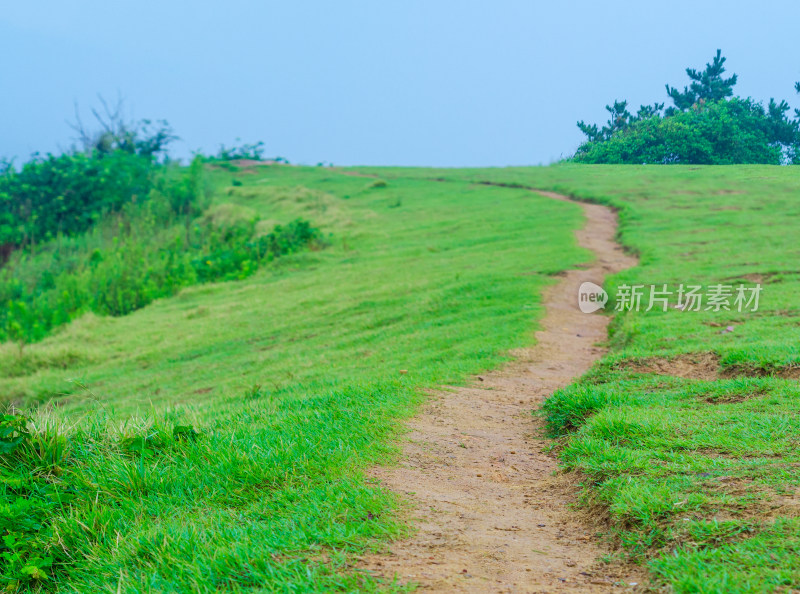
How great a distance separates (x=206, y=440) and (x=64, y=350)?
976cm

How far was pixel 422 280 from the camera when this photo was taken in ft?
44.9

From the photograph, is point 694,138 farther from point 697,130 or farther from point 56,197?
point 56,197

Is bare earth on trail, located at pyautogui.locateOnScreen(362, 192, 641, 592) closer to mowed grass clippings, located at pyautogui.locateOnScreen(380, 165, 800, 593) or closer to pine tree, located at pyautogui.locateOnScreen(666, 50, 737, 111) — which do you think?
mowed grass clippings, located at pyautogui.locateOnScreen(380, 165, 800, 593)

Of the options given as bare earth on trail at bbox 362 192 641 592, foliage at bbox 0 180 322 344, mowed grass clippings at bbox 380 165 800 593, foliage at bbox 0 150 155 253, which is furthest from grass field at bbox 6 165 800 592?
foliage at bbox 0 150 155 253

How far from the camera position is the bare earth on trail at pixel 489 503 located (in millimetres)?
2787

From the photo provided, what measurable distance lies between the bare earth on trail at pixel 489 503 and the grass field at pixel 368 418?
0.55ft

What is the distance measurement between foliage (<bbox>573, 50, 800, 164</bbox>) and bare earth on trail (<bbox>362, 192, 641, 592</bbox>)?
2.40m

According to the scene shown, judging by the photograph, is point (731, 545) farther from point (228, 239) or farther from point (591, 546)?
point (228, 239)

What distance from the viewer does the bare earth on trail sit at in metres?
2.79

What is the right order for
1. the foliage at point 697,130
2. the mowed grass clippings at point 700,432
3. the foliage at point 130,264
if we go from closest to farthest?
the mowed grass clippings at point 700,432 < the foliage at point 697,130 < the foliage at point 130,264

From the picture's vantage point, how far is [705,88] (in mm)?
7188

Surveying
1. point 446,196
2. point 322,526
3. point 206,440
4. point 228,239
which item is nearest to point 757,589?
point 322,526

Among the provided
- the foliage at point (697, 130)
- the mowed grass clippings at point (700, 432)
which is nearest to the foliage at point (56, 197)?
the mowed grass clippings at point (700, 432)

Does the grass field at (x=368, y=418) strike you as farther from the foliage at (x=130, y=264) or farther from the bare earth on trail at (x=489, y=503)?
the foliage at (x=130, y=264)
